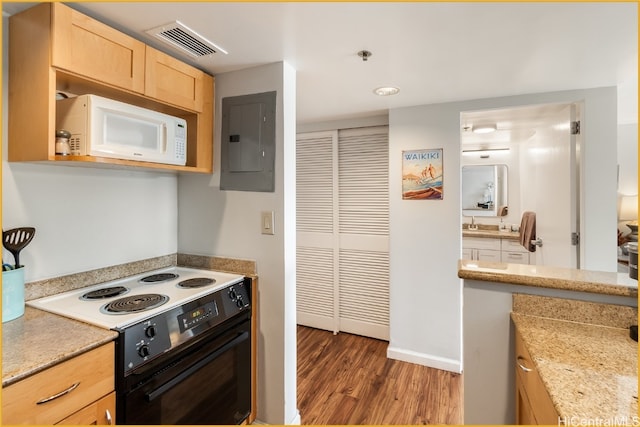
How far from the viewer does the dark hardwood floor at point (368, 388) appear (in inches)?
78.8

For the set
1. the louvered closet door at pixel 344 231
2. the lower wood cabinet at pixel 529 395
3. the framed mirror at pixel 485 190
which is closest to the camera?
the lower wood cabinet at pixel 529 395

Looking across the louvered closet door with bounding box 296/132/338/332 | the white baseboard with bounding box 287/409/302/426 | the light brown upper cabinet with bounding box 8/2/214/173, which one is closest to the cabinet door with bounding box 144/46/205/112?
the light brown upper cabinet with bounding box 8/2/214/173

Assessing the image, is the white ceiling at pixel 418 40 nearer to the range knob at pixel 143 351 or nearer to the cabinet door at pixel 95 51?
the cabinet door at pixel 95 51

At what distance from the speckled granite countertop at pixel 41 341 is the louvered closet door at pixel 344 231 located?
228 centimetres

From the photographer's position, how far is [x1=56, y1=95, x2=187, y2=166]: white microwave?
1.29 meters

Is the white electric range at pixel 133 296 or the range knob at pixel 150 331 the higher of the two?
the white electric range at pixel 133 296

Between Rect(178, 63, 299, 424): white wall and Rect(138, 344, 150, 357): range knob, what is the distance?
73 cm

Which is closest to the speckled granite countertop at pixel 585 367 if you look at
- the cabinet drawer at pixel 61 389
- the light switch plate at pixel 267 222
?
the light switch plate at pixel 267 222

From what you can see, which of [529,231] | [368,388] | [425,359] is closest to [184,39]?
[368,388]

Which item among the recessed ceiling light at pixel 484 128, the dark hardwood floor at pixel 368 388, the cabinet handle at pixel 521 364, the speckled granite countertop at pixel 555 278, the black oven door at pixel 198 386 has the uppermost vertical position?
the recessed ceiling light at pixel 484 128

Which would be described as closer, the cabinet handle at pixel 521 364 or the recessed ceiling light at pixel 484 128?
the cabinet handle at pixel 521 364

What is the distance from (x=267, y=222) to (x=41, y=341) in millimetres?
1081

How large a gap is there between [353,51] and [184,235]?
160 cm

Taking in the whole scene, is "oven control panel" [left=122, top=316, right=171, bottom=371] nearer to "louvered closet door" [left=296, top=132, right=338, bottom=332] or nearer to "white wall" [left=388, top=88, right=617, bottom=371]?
"white wall" [left=388, top=88, right=617, bottom=371]
